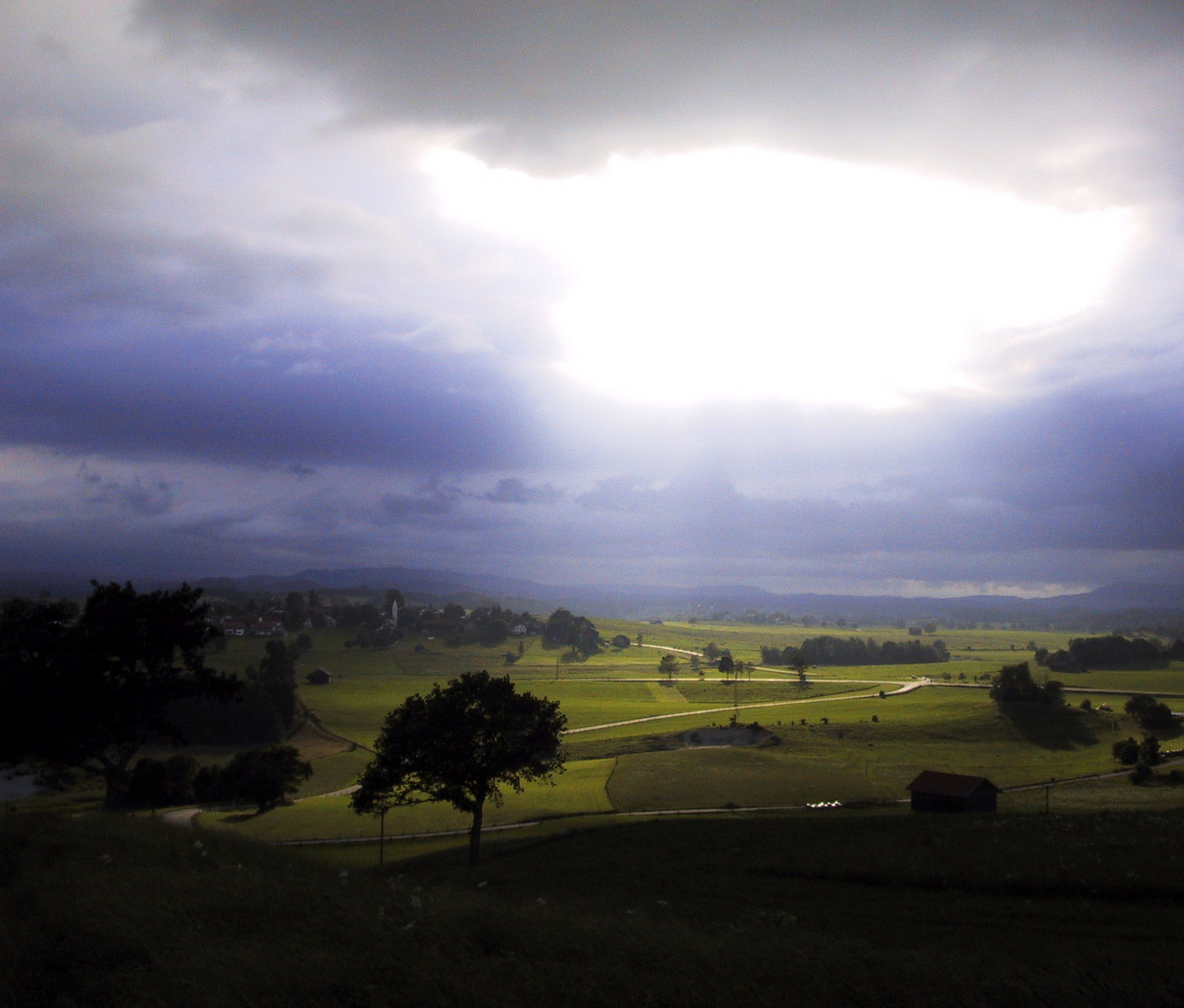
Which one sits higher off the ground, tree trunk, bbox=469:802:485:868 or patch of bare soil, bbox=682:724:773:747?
tree trunk, bbox=469:802:485:868

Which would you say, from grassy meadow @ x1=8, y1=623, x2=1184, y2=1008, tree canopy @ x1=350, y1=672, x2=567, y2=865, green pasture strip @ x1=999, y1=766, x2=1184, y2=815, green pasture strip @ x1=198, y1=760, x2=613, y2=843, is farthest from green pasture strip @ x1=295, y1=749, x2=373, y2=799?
green pasture strip @ x1=999, y1=766, x2=1184, y2=815

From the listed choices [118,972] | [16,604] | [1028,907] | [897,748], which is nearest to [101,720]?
[16,604]

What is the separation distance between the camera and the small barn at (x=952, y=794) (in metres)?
53.8

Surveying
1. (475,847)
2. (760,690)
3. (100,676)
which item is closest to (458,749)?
(475,847)

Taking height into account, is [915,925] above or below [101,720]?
below

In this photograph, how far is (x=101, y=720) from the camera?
32.2 m

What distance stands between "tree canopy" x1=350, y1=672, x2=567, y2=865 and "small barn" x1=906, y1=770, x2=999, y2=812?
26324mm

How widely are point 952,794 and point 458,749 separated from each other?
109ft

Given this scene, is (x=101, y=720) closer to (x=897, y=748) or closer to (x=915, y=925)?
(x=915, y=925)

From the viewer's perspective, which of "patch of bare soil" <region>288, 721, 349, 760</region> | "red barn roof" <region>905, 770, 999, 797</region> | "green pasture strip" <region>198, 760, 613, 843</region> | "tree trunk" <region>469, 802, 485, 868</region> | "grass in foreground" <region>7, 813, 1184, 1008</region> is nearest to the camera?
"grass in foreground" <region>7, 813, 1184, 1008</region>

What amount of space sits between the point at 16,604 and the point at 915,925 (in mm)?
36280

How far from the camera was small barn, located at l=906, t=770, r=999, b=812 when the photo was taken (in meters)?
53.8

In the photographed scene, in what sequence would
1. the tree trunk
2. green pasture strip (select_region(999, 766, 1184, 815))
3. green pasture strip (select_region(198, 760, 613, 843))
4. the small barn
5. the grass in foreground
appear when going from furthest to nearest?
1. the small barn
2. green pasture strip (select_region(198, 760, 613, 843))
3. green pasture strip (select_region(999, 766, 1184, 815))
4. the tree trunk
5. the grass in foreground

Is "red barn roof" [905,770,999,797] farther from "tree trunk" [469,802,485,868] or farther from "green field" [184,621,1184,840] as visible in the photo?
"tree trunk" [469,802,485,868]
